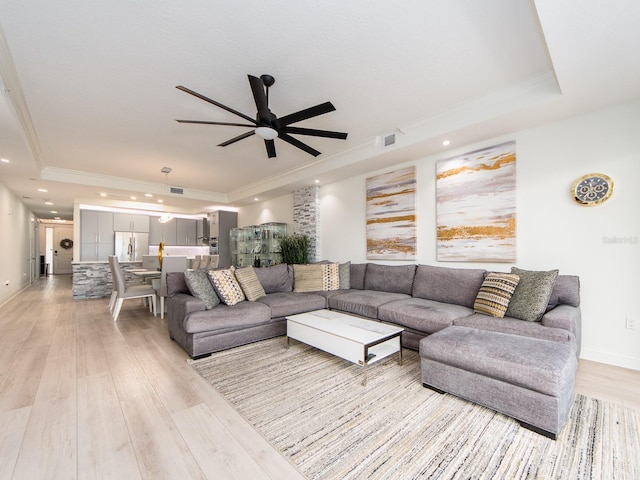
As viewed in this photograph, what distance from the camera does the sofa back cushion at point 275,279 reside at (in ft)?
14.3

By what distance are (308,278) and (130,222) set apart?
6353mm

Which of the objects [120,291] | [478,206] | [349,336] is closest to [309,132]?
[349,336]

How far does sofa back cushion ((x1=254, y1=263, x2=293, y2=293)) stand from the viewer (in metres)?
4.35

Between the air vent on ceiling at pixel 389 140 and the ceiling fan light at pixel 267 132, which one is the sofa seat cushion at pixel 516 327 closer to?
the air vent on ceiling at pixel 389 140

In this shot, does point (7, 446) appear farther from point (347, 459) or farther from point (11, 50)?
point (11, 50)

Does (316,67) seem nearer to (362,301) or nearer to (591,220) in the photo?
(362,301)

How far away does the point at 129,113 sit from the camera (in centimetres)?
331

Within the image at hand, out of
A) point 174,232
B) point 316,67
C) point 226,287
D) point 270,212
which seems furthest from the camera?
point 174,232

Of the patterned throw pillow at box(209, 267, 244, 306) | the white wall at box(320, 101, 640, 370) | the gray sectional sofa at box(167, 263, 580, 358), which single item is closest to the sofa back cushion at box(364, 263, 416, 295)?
the gray sectional sofa at box(167, 263, 580, 358)

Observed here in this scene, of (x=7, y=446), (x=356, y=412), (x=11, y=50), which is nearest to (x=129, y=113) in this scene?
(x=11, y=50)

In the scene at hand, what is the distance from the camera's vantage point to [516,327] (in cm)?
254

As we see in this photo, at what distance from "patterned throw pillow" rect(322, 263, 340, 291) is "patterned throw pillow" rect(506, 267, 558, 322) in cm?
241

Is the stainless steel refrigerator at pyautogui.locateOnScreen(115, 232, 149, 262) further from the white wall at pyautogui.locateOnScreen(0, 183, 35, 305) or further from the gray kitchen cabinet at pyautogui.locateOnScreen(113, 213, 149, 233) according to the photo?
the white wall at pyautogui.locateOnScreen(0, 183, 35, 305)

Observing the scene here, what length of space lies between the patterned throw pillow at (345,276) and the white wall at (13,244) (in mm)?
6812
